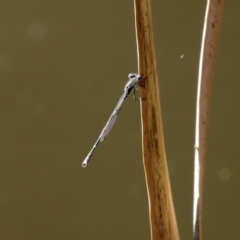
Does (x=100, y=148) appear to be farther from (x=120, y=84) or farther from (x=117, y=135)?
(x=120, y=84)

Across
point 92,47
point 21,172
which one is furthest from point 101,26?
point 21,172

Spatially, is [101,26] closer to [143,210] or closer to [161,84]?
[161,84]

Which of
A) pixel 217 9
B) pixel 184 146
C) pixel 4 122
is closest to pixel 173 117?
pixel 184 146

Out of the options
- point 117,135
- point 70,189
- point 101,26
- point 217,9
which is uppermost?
point 101,26

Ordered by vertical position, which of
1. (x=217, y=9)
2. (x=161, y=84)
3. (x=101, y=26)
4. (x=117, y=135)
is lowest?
(x=217, y=9)

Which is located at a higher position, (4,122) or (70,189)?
(4,122)

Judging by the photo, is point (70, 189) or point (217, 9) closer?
point (217, 9)
